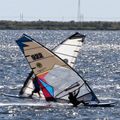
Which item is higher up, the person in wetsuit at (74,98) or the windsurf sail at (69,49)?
the windsurf sail at (69,49)

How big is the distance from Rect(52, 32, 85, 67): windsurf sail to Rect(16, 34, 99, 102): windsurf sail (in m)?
1.67

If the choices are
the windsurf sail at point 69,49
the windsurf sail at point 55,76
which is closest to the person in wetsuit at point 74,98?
the windsurf sail at point 55,76

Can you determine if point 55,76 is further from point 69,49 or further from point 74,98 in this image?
point 69,49

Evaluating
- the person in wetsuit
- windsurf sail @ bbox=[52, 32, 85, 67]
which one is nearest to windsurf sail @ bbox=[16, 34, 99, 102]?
the person in wetsuit

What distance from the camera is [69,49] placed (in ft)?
122

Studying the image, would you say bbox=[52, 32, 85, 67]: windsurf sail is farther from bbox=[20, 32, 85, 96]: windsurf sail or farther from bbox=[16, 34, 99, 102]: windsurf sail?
bbox=[16, 34, 99, 102]: windsurf sail

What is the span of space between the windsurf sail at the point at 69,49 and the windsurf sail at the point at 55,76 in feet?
5.49

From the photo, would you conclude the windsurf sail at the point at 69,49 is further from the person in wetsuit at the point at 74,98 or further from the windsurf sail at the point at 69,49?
the person in wetsuit at the point at 74,98

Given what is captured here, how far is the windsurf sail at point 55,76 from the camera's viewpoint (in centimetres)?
3488

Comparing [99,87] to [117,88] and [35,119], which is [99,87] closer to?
[117,88]

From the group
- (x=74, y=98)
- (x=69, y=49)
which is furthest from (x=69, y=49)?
(x=74, y=98)

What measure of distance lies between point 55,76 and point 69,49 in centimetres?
197

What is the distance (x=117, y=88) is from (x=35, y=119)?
12842 mm

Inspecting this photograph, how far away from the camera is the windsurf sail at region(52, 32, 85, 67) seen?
121 feet
